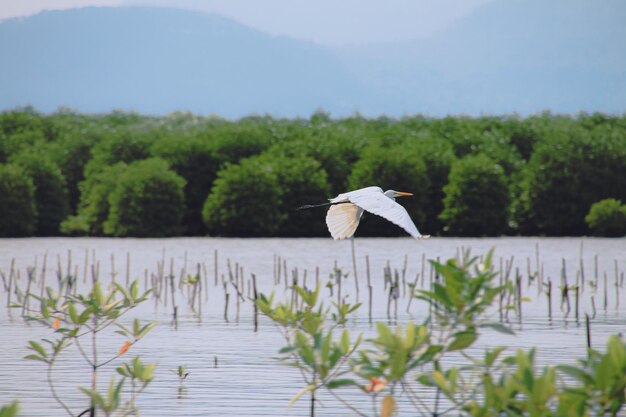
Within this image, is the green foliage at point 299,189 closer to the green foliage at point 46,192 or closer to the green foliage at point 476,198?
the green foliage at point 476,198

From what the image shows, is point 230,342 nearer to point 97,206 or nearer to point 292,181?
point 292,181

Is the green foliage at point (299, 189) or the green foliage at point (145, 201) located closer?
the green foliage at point (145, 201)

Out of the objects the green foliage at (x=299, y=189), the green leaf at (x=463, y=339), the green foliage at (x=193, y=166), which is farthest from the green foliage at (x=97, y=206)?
the green leaf at (x=463, y=339)

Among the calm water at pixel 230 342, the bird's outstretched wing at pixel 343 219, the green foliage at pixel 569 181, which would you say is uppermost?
the green foliage at pixel 569 181

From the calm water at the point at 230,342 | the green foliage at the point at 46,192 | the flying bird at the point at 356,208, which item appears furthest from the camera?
the green foliage at the point at 46,192

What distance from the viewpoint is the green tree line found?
36.9m

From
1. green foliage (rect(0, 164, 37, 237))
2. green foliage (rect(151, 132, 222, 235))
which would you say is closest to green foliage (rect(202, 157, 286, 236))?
green foliage (rect(151, 132, 222, 235))

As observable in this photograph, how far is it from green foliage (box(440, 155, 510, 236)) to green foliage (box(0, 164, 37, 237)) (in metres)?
13.7

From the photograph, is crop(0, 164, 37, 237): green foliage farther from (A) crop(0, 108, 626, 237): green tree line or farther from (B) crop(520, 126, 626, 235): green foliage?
(B) crop(520, 126, 626, 235): green foliage

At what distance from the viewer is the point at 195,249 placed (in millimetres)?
32062

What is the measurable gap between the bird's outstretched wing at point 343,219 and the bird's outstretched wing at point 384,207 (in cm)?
63

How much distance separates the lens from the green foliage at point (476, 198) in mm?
37562

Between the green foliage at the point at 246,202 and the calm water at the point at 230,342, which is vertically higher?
the green foliage at the point at 246,202

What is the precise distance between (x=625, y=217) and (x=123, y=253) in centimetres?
1670
